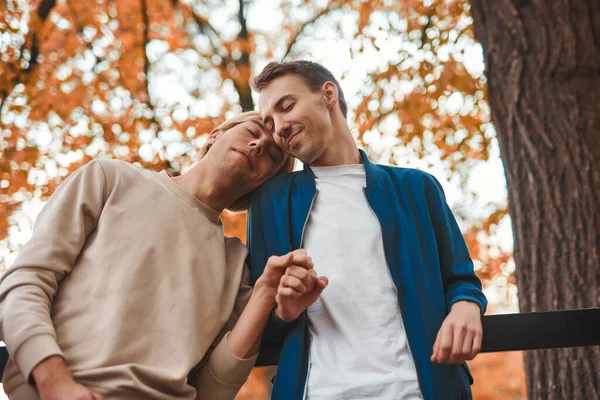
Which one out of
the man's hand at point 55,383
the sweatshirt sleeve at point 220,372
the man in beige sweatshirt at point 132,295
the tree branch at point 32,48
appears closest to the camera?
the man's hand at point 55,383

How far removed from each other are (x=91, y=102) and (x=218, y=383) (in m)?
5.20

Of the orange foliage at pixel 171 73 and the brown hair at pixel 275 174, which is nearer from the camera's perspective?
the brown hair at pixel 275 174

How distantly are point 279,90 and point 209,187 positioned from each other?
1.42 ft

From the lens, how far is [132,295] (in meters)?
1.95

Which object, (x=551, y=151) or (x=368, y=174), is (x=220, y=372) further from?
(x=551, y=151)

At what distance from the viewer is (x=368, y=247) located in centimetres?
Answer: 215

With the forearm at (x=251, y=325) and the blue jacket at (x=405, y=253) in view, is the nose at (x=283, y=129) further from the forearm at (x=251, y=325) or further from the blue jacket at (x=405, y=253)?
the forearm at (x=251, y=325)

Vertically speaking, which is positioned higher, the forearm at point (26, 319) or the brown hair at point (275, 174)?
the brown hair at point (275, 174)

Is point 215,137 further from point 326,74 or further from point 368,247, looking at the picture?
point 368,247

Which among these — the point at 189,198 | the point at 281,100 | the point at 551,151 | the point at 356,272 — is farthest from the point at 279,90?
the point at 551,151

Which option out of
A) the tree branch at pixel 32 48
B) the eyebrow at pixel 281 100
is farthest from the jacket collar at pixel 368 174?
the tree branch at pixel 32 48

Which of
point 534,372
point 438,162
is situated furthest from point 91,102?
point 534,372

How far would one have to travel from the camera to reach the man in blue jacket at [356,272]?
6.28 feet

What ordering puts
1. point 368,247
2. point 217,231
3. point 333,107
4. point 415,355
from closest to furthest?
point 415,355, point 368,247, point 217,231, point 333,107
